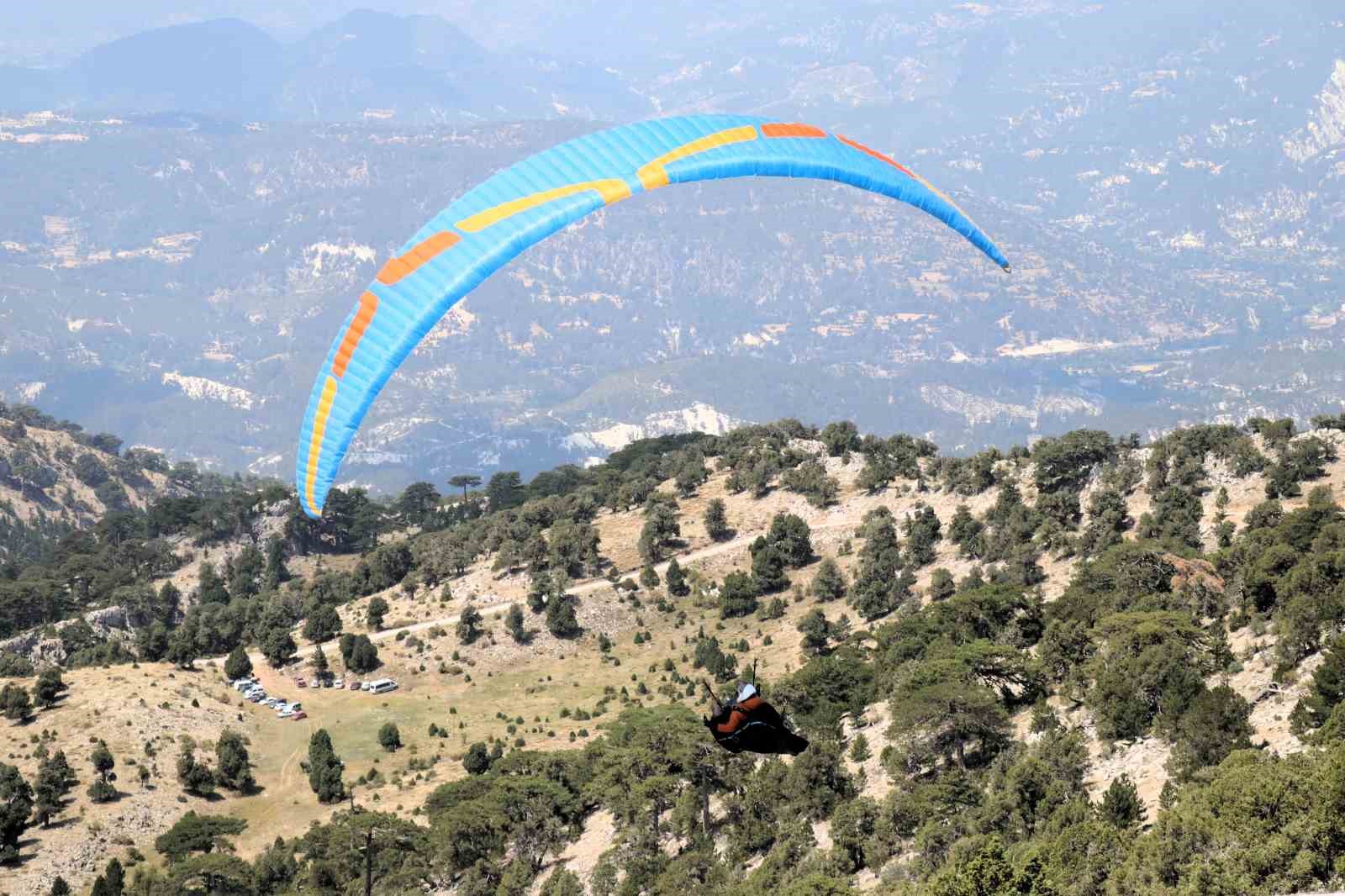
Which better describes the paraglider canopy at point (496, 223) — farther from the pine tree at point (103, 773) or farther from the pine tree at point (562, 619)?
the pine tree at point (562, 619)

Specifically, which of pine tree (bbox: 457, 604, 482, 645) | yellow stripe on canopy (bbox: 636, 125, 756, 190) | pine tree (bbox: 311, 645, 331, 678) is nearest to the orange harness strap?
yellow stripe on canopy (bbox: 636, 125, 756, 190)

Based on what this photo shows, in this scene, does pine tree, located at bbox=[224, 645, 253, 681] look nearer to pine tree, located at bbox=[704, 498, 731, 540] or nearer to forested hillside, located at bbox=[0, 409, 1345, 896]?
forested hillside, located at bbox=[0, 409, 1345, 896]

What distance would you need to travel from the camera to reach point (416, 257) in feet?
139

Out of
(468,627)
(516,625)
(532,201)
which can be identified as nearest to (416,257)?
(532,201)

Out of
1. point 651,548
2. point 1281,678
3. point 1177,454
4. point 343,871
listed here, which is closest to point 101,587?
point 651,548

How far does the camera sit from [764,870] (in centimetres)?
6034

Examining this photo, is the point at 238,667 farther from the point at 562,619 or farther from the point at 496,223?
the point at 496,223

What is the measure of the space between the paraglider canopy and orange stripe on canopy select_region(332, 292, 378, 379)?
4 centimetres

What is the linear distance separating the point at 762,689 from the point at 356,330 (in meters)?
51.8

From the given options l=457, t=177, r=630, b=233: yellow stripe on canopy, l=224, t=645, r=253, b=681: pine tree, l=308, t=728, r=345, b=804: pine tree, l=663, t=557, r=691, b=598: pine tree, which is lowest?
l=308, t=728, r=345, b=804: pine tree

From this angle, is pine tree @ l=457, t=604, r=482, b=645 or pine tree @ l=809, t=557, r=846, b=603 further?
pine tree @ l=457, t=604, r=482, b=645

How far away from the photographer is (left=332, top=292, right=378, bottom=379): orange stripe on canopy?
42531mm

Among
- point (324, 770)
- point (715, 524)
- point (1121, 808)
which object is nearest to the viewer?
point (1121, 808)

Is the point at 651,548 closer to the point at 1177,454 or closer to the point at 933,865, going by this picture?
the point at 1177,454
